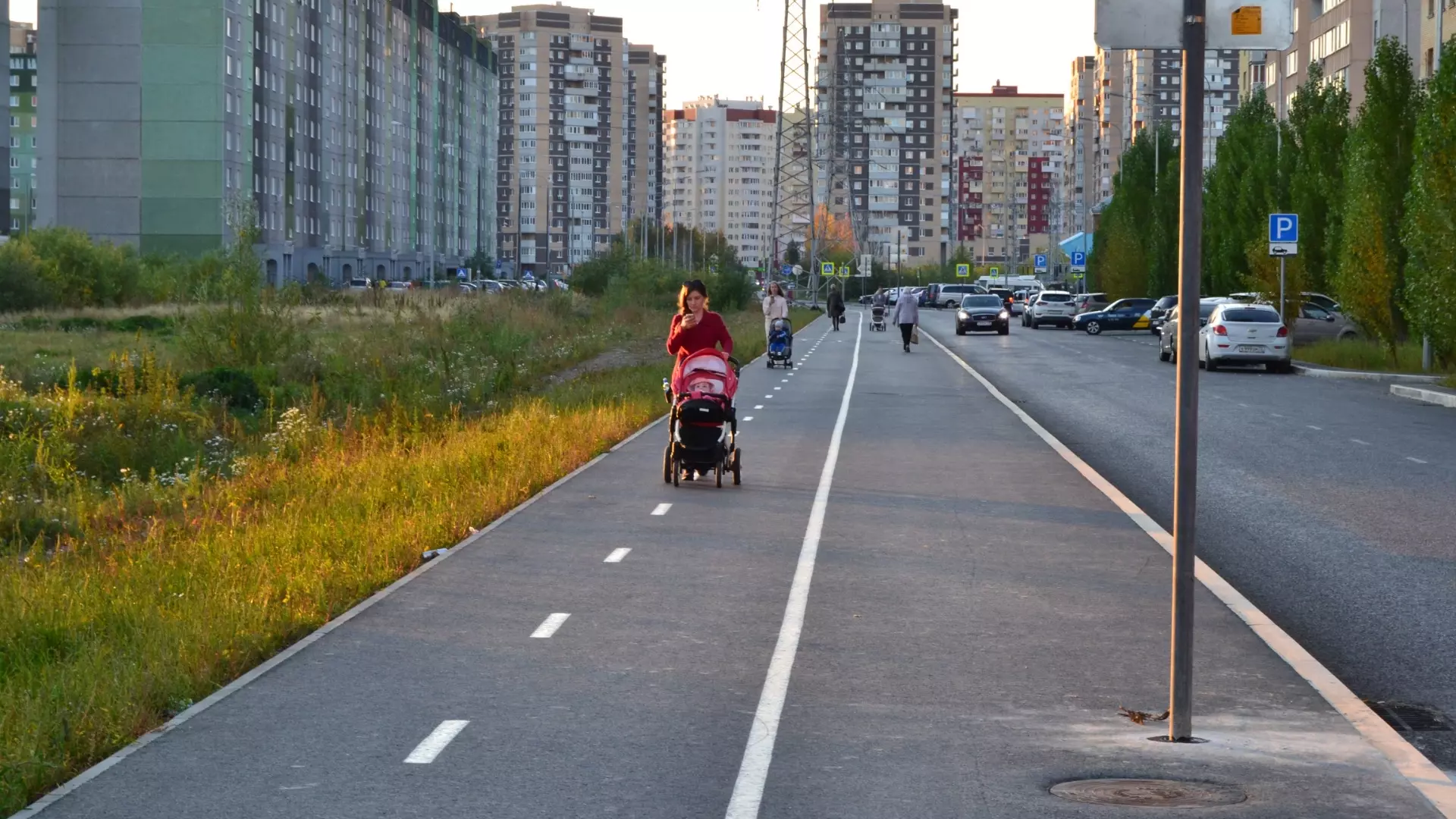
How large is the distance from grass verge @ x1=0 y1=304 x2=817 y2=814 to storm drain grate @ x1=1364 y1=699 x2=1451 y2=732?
474 centimetres

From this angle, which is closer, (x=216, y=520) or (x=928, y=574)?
(x=928, y=574)

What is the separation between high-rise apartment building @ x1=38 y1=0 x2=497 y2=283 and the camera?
304ft

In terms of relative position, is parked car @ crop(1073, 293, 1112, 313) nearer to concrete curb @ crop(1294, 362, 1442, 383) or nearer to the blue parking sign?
the blue parking sign

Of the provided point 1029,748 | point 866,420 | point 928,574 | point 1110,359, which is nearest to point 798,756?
point 1029,748

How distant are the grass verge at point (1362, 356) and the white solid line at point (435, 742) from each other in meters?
33.3

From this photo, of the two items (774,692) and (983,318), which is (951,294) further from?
(774,692)

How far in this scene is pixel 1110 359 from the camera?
46.4m

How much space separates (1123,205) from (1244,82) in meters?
23.4

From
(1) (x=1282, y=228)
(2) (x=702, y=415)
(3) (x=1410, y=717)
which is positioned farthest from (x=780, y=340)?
(3) (x=1410, y=717)

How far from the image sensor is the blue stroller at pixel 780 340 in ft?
128

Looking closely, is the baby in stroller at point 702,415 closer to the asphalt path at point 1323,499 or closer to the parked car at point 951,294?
the asphalt path at point 1323,499

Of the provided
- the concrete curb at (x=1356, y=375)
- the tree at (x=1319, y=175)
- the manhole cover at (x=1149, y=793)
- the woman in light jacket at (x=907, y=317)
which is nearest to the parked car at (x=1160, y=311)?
the tree at (x=1319, y=175)

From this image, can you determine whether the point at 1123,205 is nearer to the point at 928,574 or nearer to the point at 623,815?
the point at 928,574

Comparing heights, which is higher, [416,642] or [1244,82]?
[1244,82]
